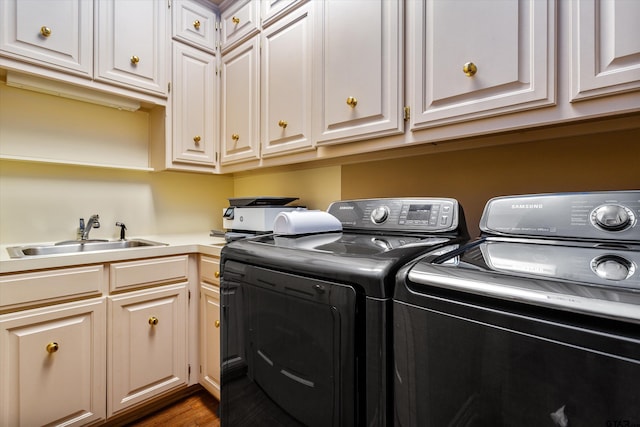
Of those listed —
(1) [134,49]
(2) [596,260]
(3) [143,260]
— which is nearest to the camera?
(2) [596,260]

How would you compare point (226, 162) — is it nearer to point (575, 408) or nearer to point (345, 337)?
point (345, 337)

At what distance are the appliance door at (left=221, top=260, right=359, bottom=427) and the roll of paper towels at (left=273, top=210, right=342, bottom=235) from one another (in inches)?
9.4

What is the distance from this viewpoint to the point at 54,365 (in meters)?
1.31

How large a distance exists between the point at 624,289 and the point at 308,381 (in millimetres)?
632

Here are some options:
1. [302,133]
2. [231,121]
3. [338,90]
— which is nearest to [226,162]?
[231,121]

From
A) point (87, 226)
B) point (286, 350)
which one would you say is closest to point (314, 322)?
point (286, 350)

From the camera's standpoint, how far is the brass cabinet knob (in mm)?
984

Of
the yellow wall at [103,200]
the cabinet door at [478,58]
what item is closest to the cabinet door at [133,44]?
the yellow wall at [103,200]

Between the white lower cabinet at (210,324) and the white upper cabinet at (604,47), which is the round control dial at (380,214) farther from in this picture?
the white lower cabinet at (210,324)

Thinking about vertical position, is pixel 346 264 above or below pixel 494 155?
below

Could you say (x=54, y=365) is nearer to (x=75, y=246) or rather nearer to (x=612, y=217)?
(x=75, y=246)

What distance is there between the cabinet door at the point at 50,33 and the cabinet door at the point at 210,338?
133 cm

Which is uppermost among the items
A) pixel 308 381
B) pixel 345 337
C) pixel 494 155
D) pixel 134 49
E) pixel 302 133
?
pixel 134 49

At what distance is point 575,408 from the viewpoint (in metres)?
0.42
